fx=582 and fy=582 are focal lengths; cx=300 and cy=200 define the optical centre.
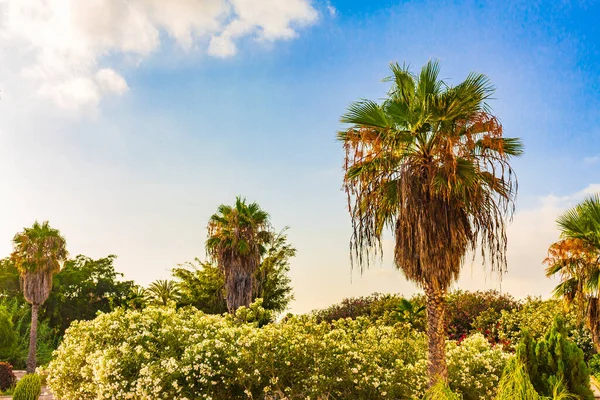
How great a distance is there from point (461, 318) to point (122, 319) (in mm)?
18103

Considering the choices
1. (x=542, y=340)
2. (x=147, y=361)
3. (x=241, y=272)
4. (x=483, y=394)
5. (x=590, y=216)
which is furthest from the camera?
(x=241, y=272)

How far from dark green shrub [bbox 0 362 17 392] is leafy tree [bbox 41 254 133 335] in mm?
14836

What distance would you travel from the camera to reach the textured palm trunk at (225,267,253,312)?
25.8 metres

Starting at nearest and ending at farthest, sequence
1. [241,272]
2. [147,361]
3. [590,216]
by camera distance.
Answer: [147,361]
[590,216]
[241,272]

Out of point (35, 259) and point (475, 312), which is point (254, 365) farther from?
point (35, 259)

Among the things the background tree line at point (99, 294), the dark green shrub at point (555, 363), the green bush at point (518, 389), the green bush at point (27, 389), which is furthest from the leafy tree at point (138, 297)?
the green bush at point (518, 389)

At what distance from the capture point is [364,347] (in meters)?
12.5

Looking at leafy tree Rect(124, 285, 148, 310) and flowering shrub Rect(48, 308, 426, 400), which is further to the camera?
leafy tree Rect(124, 285, 148, 310)

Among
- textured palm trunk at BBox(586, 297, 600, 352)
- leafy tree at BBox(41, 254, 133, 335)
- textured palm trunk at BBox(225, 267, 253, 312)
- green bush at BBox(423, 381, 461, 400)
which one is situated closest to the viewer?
green bush at BBox(423, 381, 461, 400)

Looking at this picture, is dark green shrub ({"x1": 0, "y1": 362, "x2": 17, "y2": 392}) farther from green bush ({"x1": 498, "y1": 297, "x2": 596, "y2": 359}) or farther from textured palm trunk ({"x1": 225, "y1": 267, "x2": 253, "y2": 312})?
green bush ({"x1": 498, "y1": 297, "x2": 596, "y2": 359})

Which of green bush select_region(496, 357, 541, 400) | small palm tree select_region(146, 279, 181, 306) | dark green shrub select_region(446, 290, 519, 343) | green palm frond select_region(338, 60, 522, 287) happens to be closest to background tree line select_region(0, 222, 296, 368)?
small palm tree select_region(146, 279, 181, 306)

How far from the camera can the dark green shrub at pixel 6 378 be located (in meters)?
24.0

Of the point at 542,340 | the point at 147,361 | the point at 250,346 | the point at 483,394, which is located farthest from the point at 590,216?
the point at 147,361

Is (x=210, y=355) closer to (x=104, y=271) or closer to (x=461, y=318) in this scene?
(x=461, y=318)
